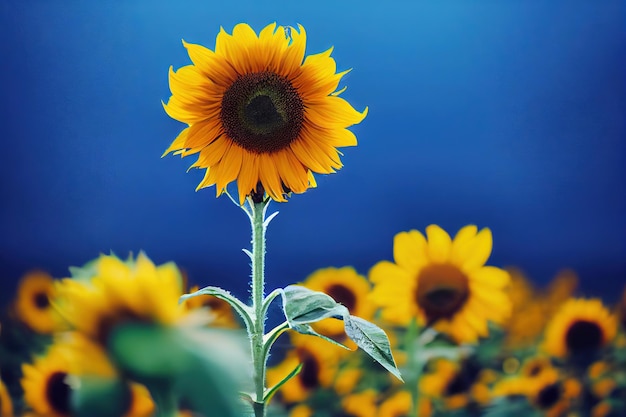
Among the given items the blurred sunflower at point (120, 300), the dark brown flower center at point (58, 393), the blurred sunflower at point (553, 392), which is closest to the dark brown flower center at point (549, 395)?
the blurred sunflower at point (553, 392)

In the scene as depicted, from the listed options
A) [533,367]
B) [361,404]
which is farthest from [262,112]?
[533,367]

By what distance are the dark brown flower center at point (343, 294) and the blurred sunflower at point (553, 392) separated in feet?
1.32

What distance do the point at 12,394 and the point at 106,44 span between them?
591 millimetres

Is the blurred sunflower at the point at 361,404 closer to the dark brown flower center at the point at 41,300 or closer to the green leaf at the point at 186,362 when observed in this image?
the dark brown flower center at the point at 41,300

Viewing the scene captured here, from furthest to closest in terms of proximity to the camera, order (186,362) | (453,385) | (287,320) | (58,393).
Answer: (453,385) → (58,393) → (287,320) → (186,362)

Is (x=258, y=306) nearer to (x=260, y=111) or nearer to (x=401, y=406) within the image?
Answer: (x=260, y=111)

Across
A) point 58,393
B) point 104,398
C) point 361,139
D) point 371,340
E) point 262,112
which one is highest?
point 361,139

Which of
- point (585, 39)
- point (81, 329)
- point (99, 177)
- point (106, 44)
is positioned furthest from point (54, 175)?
point (585, 39)

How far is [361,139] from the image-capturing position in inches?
41.9

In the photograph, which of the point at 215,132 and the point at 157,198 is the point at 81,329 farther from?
the point at 157,198

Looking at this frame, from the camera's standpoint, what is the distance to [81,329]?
273 mm

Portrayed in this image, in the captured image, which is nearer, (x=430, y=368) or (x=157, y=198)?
(x=157, y=198)

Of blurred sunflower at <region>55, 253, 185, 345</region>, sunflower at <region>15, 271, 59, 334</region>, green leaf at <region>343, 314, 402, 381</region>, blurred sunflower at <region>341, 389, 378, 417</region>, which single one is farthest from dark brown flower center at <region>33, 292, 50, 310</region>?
blurred sunflower at <region>55, 253, 185, 345</region>

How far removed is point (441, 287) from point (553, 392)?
0.42 metres
